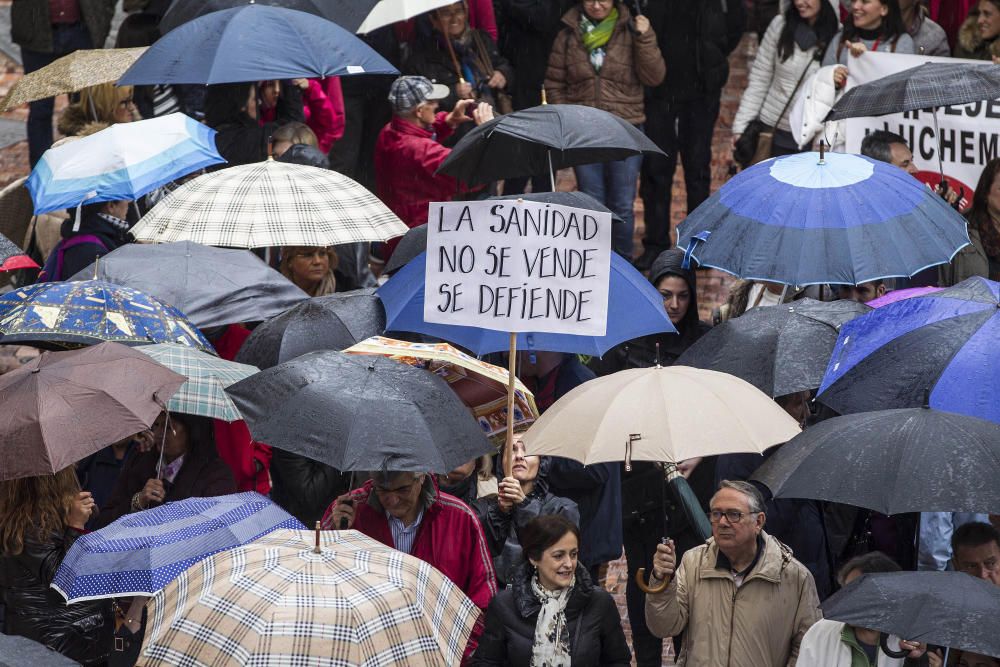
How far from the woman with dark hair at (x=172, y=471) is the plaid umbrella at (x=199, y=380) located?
142 mm

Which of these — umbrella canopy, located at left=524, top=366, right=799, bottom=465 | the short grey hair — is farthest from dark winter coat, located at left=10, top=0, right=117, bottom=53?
the short grey hair

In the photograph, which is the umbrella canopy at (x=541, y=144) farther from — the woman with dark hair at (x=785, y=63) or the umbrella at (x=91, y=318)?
the woman with dark hair at (x=785, y=63)

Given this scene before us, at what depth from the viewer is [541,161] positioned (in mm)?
9969

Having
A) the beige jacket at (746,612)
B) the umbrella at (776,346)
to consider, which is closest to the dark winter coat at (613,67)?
the umbrella at (776,346)

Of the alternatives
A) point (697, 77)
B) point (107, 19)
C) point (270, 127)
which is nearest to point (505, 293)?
point (270, 127)

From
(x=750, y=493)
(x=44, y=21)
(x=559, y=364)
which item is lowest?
(x=750, y=493)

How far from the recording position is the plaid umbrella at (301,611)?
225 inches

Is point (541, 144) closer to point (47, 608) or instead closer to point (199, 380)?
point (199, 380)

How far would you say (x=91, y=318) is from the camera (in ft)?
27.0

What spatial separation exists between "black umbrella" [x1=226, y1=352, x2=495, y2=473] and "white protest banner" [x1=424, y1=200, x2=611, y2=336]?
0.36 metres

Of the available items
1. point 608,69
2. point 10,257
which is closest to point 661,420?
point 10,257

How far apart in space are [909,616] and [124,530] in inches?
107

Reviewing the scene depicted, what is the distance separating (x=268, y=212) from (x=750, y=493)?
10.7 feet

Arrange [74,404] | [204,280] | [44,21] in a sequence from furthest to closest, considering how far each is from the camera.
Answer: [44,21] < [204,280] < [74,404]
